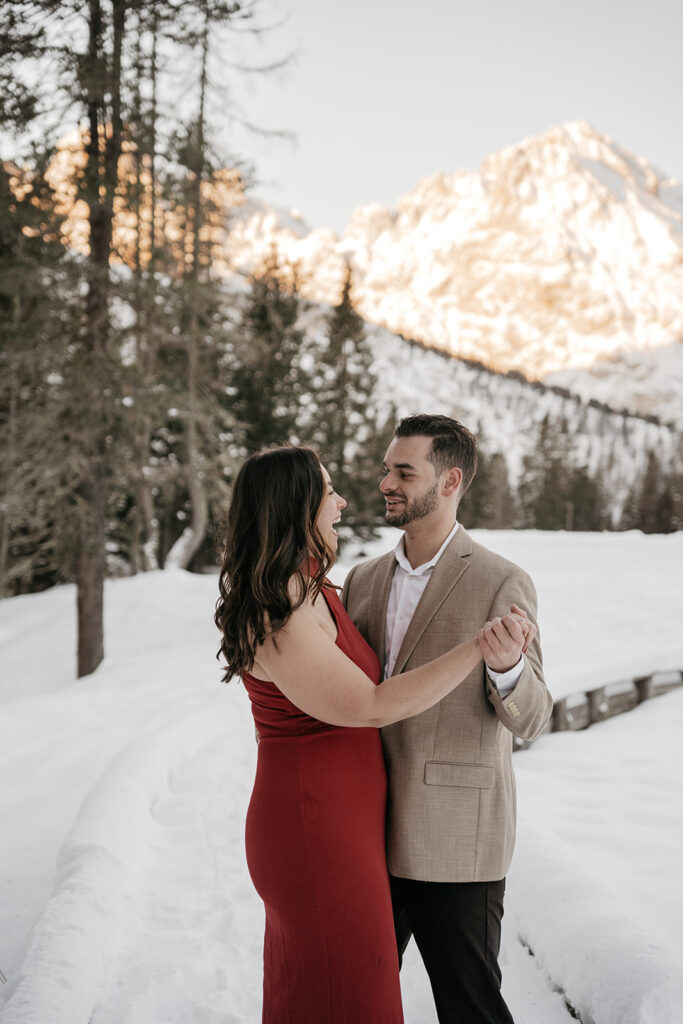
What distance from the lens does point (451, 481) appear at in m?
2.33

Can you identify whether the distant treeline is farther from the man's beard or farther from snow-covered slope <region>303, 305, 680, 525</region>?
snow-covered slope <region>303, 305, 680, 525</region>

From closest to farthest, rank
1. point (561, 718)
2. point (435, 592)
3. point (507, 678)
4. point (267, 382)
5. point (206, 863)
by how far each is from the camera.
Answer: point (507, 678)
point (435, 592)
point (206, 863)
point (561, 718)
point (267, 382)

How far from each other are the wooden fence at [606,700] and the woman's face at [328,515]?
4.69 metres

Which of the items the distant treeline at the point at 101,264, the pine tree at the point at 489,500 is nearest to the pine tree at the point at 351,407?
the distant treeline at the point at 101,264

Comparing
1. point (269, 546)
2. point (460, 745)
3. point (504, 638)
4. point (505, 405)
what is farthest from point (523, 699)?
point (505, 405)

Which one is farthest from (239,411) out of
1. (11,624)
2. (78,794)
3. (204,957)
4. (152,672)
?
(204,957)

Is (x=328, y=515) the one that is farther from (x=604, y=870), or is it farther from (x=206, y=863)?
(x=206, y=863)

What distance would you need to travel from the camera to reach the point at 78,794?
4965 mm

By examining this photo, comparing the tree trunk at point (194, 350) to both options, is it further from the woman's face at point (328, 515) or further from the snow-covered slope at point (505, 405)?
the snow-covered slope at point (505, 405)

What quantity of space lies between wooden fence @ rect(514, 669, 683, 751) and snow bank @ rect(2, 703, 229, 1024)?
3.19 m

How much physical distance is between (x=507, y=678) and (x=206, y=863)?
9.69 ft

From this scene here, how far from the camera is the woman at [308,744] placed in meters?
1.73

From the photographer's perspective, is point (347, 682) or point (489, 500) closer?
point (347, 682)

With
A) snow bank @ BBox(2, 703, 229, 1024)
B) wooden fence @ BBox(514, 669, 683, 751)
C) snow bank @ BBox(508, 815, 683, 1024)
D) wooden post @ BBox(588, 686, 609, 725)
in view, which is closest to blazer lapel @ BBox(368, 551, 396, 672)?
snow bank @ BBox(508, 815, 683, 1024)
